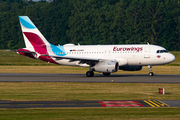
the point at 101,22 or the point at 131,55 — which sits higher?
the point at 101,22

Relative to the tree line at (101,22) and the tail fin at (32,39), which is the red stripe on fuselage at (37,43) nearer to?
the tail fin at (32,39)

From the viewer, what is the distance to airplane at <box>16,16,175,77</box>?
135 feet

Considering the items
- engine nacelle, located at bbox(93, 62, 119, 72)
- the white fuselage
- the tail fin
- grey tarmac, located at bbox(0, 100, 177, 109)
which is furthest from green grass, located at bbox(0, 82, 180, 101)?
the tail fin

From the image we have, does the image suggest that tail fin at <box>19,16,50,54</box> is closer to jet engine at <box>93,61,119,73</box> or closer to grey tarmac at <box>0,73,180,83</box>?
grey tarmac at <box>0,73,180,83</box>

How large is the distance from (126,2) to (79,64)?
114m

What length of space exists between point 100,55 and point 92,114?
2591 cm

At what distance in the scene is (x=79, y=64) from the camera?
43.0 m

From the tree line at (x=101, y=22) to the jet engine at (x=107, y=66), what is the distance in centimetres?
8636

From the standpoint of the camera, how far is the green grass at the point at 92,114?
54.7ft

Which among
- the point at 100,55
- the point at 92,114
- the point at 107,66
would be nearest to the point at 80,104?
the point at 92,114

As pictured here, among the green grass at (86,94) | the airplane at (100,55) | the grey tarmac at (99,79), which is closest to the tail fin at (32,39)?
the airplane at (100,55)

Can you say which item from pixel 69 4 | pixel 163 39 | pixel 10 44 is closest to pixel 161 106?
pixel 163 39

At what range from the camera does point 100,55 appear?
141ft

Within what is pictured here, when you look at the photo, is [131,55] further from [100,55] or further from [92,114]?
[92,114]
